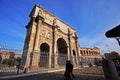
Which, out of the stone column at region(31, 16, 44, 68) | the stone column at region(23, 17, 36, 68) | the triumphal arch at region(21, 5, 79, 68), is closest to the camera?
the stone column at region(23, 17, 36, 68)

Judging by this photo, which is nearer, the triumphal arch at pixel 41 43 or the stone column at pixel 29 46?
the stone column at pixel 29 46

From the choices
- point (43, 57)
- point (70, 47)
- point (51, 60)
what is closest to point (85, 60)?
point (70, 47)

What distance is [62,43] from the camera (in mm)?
25016

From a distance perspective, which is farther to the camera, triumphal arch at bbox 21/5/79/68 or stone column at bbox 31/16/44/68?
triumphal arch at bbox 21/5/79/68

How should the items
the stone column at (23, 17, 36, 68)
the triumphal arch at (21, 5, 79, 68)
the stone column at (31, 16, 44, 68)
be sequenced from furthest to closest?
the triumphal arch at (21, 5, 79, 68) → the stone column at (31, 16, 44, 68) → the stone column at (23, 17, 36, 68)

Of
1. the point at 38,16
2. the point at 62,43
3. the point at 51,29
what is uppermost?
the point at 38,16

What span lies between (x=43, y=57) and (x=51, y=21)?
9.09 meters

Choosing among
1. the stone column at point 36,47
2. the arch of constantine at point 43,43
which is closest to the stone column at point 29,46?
the arch of constantine at point 43,43

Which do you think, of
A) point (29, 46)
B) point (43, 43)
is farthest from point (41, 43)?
point (29, 46)

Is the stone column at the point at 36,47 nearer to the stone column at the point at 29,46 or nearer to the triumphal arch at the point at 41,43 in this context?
the triumphal arch at the point at 41,43

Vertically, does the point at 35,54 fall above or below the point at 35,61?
above

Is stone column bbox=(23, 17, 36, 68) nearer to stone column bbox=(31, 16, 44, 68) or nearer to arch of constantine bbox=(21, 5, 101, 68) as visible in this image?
arch of constantine bbox=(21, 5, 101, 68)

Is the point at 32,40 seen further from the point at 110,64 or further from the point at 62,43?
the point at 110,64

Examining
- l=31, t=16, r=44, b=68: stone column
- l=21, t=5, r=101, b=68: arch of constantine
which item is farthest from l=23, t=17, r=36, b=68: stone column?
l=31, t=16, r=44, b=68: stone column
